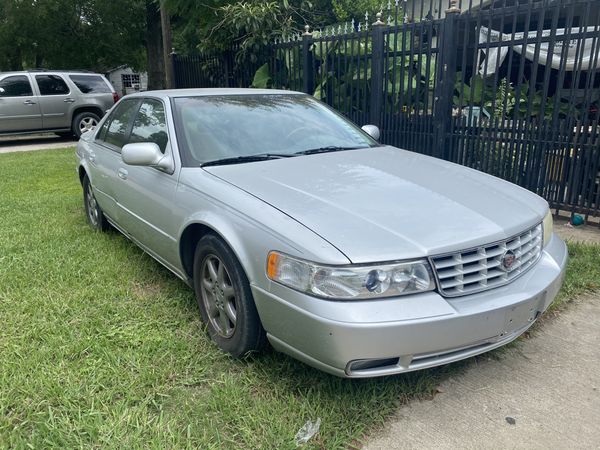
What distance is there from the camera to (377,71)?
665 centimetres

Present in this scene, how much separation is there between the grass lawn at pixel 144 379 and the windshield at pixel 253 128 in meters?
1.12

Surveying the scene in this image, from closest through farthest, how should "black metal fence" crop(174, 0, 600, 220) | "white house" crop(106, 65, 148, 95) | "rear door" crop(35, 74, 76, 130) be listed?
"black metal fence" crop(174, 0, 600, 220), "rear door" crop(35, 74, 76, 130), "white house" crop(106, 65, 148, 95)

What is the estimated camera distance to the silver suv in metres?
12.4

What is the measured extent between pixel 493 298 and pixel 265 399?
120cm

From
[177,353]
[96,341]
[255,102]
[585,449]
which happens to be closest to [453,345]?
[585,449]

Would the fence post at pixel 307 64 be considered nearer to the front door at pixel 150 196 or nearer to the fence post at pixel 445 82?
the fence post at pixel 445 82

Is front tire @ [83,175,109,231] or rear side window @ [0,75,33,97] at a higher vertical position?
rear side window @ [0,75,33,97]

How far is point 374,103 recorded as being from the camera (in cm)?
684

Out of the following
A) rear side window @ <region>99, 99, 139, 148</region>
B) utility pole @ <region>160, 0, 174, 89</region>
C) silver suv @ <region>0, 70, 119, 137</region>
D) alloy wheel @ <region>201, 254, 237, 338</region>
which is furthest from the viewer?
silver suv @ <region>0, 70, 119, 137</region>

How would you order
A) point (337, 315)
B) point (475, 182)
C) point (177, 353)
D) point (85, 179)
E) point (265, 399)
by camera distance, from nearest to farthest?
point (337, 315) < point (265, 399) < point (177, 353) < point (475, 182) < point (85, 179)

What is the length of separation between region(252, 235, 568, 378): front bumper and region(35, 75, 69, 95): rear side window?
12.7 metres

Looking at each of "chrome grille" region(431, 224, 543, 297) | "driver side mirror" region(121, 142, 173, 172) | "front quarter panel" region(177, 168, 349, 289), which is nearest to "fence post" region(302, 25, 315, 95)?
"driver side mirror" region(121, 142, 173, 172)

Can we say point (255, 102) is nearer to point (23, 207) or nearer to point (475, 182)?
point (475, 182)

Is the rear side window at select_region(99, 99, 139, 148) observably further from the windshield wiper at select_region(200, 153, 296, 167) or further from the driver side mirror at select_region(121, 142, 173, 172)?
the windshield wiper at select_region(200, 153, 296, 167)
